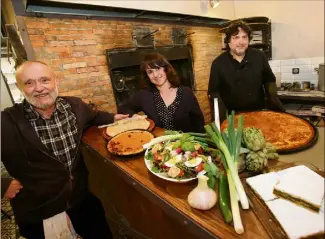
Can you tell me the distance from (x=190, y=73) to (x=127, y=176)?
4.29 meters

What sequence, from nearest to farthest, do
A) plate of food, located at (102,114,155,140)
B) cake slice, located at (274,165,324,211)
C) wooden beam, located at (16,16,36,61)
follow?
cake slice, located at (274,165,324,211), plate of food, located at (102,114,155,140), wooden beam, located at (16,16,36,61)

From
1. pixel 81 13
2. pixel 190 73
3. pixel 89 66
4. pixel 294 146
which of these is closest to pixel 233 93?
pixel 294 146

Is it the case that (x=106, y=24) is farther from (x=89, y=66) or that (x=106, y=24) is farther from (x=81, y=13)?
(x=89, y=66)

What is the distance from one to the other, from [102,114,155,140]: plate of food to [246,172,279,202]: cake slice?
86 centimetres

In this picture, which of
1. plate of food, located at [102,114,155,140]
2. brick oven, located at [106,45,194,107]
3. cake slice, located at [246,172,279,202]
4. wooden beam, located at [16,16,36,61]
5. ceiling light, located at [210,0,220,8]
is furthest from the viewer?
ceiling light, located at [210,0,220,8]

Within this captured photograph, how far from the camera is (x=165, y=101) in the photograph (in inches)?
78.1

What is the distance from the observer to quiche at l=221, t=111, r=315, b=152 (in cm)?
127

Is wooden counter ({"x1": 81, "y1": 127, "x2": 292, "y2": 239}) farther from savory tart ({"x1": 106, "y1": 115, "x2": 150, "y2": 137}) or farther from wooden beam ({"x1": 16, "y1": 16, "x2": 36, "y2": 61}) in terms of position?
wooden beam ({"x1": 16, "y1": 16, "x2": 36, "y2": 61})

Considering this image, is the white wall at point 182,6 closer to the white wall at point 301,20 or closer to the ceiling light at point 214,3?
the ceiling light at point 214,3

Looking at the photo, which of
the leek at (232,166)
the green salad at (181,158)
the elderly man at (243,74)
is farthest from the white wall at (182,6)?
the leek at (232,166)

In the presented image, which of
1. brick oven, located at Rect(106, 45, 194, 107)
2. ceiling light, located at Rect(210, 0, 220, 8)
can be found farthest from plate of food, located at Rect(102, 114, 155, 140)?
ceiling light, located at Rect(210, 0, 220, 8)

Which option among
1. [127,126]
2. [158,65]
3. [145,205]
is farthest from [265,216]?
[158,65]

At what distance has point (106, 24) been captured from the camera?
3.41 meters

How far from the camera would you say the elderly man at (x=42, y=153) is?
48.4 inches
